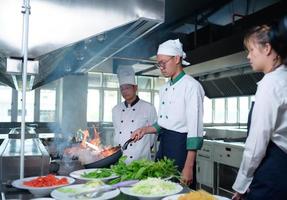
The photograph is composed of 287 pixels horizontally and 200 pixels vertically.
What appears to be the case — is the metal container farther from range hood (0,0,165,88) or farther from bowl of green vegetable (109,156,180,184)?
range hood (0,0,165,88)

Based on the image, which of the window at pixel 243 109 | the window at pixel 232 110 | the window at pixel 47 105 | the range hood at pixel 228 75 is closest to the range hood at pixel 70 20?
the range hood at pixel 228 75

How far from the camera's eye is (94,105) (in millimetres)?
8891

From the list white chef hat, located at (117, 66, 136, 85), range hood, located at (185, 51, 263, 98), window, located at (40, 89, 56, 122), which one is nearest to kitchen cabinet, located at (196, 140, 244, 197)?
range hood, located at (185, 51, 263, 98)

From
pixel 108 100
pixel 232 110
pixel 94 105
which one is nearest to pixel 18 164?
pixel 94 105

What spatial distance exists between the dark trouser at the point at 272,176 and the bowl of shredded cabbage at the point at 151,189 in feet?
1.33

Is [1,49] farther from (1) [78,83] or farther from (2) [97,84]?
(2) [97,84]

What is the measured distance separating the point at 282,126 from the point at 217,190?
3.35 metres

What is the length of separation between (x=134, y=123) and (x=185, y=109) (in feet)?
3.41

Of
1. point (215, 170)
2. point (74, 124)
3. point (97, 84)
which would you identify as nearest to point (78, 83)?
point (74, 124)

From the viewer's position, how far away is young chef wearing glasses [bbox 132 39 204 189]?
190 centimetres

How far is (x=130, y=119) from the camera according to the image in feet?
9.75

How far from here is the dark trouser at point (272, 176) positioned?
4.62 feet

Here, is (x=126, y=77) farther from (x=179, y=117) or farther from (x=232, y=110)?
(x=232, y=110)

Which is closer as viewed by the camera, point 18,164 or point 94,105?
point 18,164
